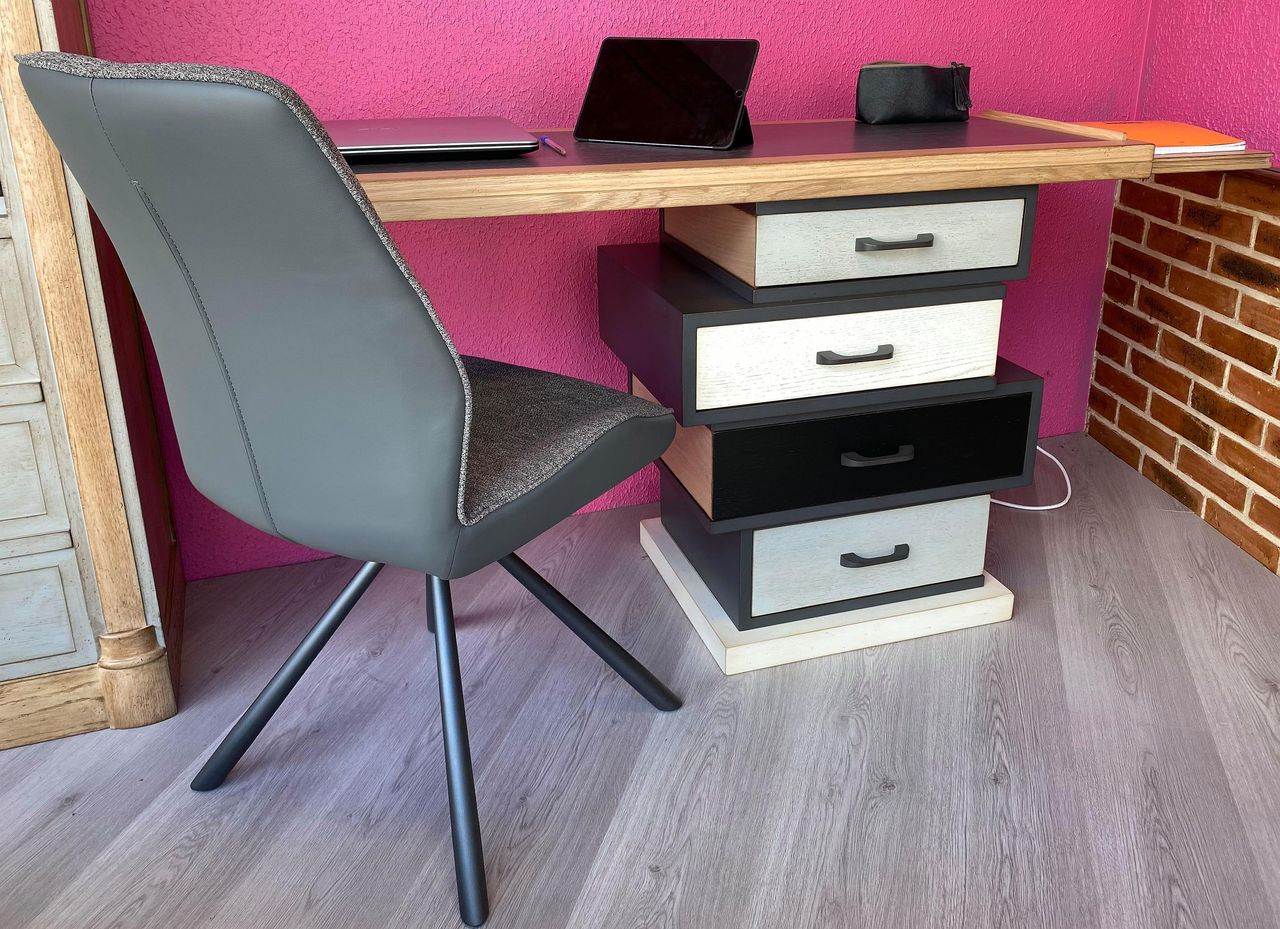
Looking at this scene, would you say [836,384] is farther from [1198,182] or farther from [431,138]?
[1198,182]

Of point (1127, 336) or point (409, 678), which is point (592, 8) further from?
point (1127, 336)

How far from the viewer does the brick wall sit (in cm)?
178

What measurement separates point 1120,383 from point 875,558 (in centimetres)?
94

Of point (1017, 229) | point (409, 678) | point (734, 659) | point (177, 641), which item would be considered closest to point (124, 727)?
point (177, 641)

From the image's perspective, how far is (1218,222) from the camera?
73.4 inches

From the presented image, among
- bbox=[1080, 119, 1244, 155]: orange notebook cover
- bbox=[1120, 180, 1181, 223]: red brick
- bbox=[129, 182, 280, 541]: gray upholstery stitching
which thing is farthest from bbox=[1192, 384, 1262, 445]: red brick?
bbox=[129, 182, 280, 541]: gray upholstery stitching

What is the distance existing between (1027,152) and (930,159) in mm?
133

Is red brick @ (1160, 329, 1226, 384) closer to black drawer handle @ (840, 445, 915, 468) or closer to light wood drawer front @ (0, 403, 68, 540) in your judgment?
black drawer handle @ (840, 445, 915, 468)

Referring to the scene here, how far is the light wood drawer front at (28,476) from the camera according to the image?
130cm

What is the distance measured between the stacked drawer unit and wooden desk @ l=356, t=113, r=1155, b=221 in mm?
48

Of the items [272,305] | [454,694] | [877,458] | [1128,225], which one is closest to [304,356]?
[272,305]

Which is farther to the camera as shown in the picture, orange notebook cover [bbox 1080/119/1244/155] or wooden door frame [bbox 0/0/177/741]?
orange notebook cover [bbox 1080/119/1244/155]

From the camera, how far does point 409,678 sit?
1.54m

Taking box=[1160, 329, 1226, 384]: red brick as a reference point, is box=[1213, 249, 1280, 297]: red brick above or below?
above
